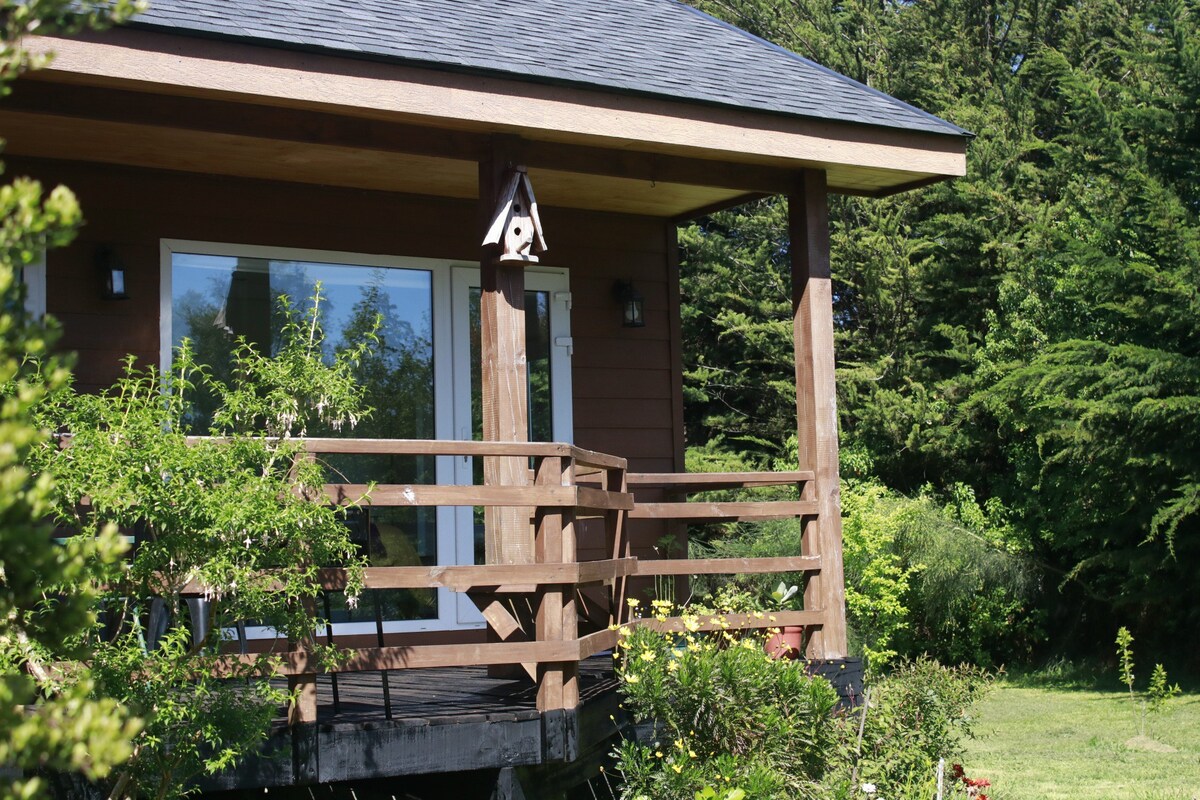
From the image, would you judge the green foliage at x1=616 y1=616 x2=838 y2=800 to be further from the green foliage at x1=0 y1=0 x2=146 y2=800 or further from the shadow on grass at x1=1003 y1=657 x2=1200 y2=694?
the shadow on grass at x1=1003 y1=657 x2=1200 y2=694

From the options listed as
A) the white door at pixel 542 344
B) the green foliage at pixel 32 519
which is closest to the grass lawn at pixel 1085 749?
the white door at pixel 542 344

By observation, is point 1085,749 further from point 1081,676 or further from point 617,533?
point 617,533

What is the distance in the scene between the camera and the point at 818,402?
601cm

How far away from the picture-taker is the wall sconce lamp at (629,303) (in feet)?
24.7

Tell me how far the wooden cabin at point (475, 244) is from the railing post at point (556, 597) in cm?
1

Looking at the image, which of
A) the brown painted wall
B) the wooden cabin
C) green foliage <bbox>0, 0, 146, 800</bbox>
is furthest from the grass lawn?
green foliage <bbox>0, 0, 146, 800</bbox>

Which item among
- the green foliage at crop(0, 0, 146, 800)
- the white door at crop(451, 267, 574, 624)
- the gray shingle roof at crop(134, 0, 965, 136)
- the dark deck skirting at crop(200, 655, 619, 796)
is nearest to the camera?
the green foliage at crop(0, 0, 146, 800)

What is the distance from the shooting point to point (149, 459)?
10.8ft

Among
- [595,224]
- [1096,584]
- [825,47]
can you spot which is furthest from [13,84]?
[825,47]

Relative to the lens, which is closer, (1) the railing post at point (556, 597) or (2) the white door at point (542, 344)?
(1) the railing post at point (556, 597)

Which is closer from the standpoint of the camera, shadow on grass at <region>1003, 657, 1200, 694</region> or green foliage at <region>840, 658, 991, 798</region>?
green foliage at <region>840, 658, 991, 798</region>

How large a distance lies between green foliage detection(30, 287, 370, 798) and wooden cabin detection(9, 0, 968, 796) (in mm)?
382

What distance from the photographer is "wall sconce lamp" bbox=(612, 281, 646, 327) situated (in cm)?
752

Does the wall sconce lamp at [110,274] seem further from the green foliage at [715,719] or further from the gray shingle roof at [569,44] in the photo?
the green foliage at [715,719]
